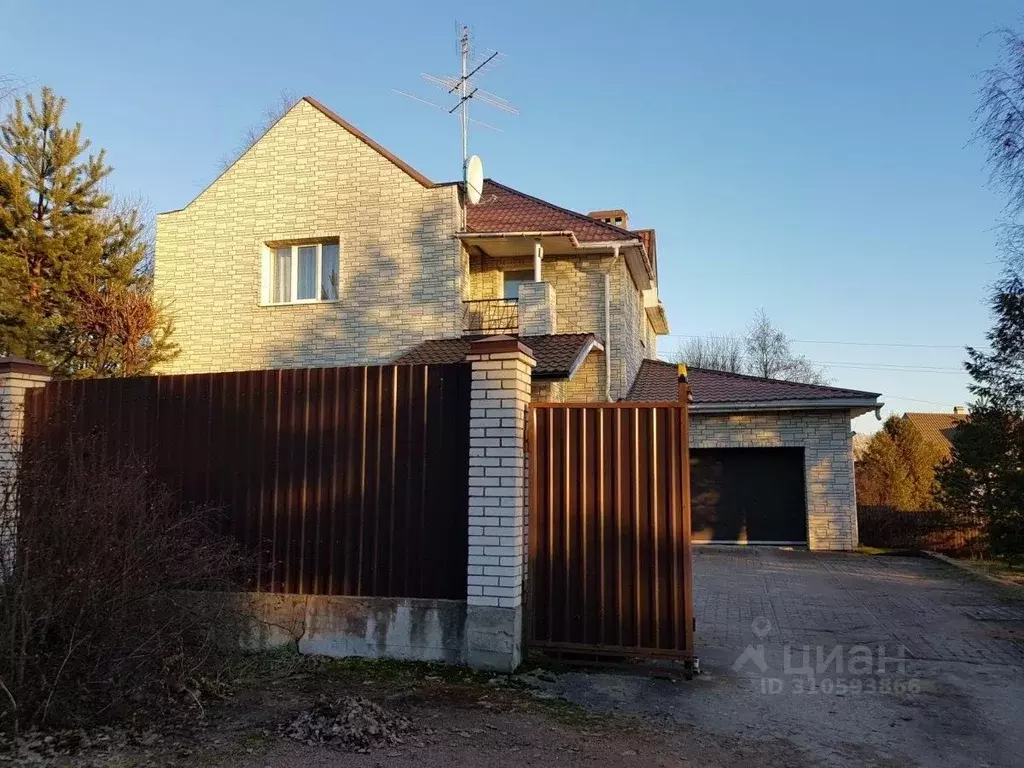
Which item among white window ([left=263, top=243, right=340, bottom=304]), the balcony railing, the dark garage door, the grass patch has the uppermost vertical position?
white window ([left=263, top=243, right=340, bottom=304])

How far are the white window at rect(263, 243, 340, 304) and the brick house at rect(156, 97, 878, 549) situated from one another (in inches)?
1.1

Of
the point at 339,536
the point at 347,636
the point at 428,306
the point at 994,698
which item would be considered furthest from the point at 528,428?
the point at 428,306

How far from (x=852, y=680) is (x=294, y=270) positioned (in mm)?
12634

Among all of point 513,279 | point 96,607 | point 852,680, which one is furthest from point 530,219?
point 96,607

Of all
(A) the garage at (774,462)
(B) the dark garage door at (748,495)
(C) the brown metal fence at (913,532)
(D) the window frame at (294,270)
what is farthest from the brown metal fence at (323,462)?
(C) the brown metal fence at (913,532)

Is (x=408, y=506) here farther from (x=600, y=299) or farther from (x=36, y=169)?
(x=36, y=169)

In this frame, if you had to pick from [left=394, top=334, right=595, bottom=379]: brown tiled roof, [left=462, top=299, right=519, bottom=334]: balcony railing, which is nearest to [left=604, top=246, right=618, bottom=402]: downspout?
[left=394, top=334, right=595, bottom=379]: brown tiled roof

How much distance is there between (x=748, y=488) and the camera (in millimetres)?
16094

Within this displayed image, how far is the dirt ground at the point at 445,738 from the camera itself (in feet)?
13.8

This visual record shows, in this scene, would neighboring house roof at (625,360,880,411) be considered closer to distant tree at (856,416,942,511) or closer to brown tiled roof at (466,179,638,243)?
brown tiled roof at (466,179,638,243)

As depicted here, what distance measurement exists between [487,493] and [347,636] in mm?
1741

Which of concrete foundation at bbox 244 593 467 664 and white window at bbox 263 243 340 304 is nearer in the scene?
concrete foundation at bbox 244 593 467 664

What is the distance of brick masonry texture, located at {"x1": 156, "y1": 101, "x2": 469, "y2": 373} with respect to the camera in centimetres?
1421

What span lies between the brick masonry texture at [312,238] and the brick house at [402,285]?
1.1 inches
